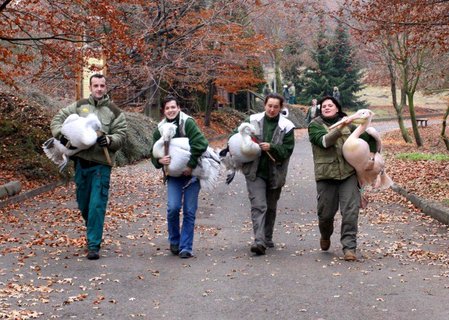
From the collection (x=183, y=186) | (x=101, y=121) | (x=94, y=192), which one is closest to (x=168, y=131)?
(x=183, y=186)

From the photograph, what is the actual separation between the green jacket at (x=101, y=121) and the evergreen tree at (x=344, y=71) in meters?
Answer: 48.9

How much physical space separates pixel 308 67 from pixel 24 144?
43.0 m

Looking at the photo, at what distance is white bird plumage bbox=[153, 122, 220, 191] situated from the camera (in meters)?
9.41

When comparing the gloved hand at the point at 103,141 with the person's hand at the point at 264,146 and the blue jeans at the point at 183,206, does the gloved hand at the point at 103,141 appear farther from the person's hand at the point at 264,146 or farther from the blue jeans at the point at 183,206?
the person's hand at the point at 264,146

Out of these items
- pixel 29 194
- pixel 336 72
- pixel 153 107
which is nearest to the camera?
pixel 29 194

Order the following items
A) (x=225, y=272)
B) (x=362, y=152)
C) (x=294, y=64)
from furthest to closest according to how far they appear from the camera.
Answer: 1. (x=294, y=64)
2. (x=362, y=152)
3. (x=225, y=272)

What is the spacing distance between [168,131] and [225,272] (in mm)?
1887

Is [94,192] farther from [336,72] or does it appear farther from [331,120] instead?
[336,72]

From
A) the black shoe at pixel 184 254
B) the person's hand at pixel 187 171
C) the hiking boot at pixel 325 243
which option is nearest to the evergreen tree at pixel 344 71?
the hiking boot at pixel 325 243

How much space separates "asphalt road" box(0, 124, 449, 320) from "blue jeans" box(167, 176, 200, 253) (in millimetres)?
263

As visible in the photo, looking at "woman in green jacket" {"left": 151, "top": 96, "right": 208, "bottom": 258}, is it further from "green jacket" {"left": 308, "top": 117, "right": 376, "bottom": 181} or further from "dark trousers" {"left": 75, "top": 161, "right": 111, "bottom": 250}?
"green jacket" {"left": 308, "top": 117, "right": 376, "bottom": 181}

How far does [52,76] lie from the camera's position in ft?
86.3

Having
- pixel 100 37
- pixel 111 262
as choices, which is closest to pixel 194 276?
pixel 111 262

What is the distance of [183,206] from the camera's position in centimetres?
961
